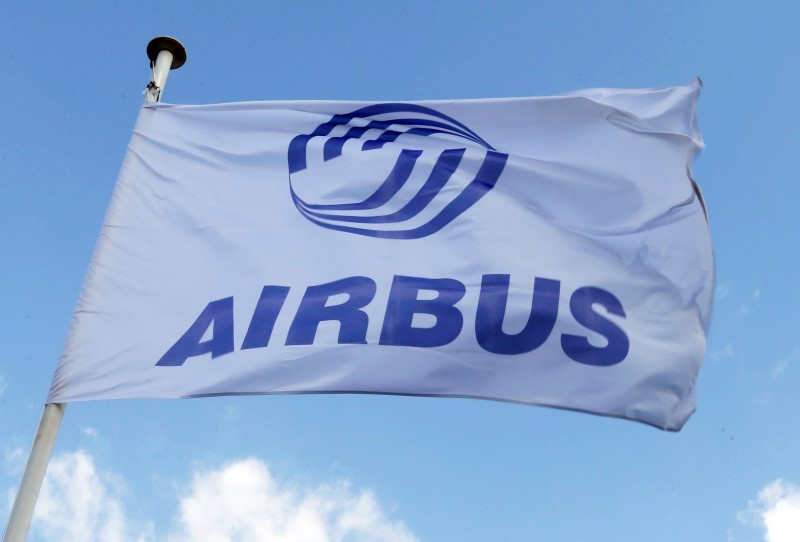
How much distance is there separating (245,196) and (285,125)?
75 centimetres

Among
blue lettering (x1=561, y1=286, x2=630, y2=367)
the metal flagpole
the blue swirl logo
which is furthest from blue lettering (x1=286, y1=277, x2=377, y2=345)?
the metal flagpole

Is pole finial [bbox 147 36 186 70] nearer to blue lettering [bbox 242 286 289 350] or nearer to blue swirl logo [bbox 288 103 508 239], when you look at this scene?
blue swirl logo [bbox 288 103 508 239]

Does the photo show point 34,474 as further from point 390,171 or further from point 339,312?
point 390,171

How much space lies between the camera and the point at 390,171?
725 cm

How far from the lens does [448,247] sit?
21.7 ft

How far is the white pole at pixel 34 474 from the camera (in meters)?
5.05

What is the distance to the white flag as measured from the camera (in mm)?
5906

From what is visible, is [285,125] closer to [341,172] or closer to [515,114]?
[341,172]

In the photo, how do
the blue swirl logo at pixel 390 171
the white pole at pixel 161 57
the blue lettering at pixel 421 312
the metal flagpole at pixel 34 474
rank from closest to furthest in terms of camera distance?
the metal flagpole at pixel 34 474, the blue lettering at pixel 421 312, the blue swirl logo at pixel 390 171, the white pole at pixel 161 57

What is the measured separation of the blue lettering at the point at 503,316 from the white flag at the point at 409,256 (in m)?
0.01

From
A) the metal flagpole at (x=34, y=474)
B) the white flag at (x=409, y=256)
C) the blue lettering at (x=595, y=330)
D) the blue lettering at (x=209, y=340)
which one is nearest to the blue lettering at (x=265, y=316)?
the white flag at (x=409, y=256)

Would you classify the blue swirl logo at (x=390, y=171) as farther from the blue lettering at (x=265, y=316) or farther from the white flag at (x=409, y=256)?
the blue lettering at (x=265, y=316)

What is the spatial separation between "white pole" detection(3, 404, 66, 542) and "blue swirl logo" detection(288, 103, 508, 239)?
2.15m

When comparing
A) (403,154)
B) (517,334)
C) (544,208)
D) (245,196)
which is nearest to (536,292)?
(517,334)
